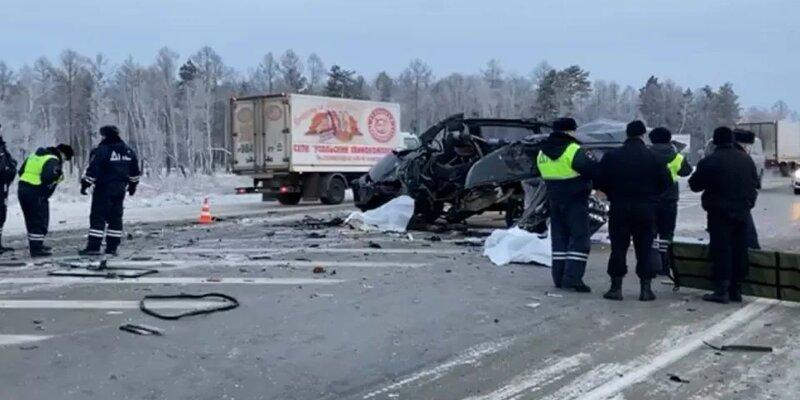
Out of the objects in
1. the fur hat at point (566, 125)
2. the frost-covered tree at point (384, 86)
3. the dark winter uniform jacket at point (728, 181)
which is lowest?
the dark winter uniform jacket at point (728, 181)

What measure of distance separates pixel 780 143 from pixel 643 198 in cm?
3869

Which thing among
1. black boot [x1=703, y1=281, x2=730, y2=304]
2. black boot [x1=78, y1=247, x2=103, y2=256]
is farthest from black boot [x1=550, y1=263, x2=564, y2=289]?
black boot [x1=78, y1=247, x2=103, y2=256]

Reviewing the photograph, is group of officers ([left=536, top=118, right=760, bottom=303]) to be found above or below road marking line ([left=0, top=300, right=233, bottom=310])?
above

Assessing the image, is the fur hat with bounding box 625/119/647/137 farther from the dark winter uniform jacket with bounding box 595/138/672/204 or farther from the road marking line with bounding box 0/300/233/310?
the road marking line with bounding box 0/300/233/310

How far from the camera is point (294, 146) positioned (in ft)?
76.6

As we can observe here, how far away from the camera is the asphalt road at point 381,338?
515cm

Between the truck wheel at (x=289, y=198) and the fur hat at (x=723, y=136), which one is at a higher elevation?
the fur hat at (x=723, y=136)

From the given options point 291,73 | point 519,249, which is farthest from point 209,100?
point 519,249

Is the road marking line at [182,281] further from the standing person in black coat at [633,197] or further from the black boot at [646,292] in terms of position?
the black boot at [646,292]

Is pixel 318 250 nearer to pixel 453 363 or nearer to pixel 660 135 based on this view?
pixel 660 135

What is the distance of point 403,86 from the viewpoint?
108125 mm

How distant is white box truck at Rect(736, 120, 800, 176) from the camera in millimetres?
42344

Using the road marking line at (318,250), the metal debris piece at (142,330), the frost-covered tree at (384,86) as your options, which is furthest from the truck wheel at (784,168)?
the frost-covered tree at (384,86)

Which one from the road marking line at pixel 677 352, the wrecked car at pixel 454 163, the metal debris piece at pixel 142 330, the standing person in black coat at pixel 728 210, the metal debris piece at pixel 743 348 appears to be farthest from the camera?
the wrecked car at pixel 454 163
